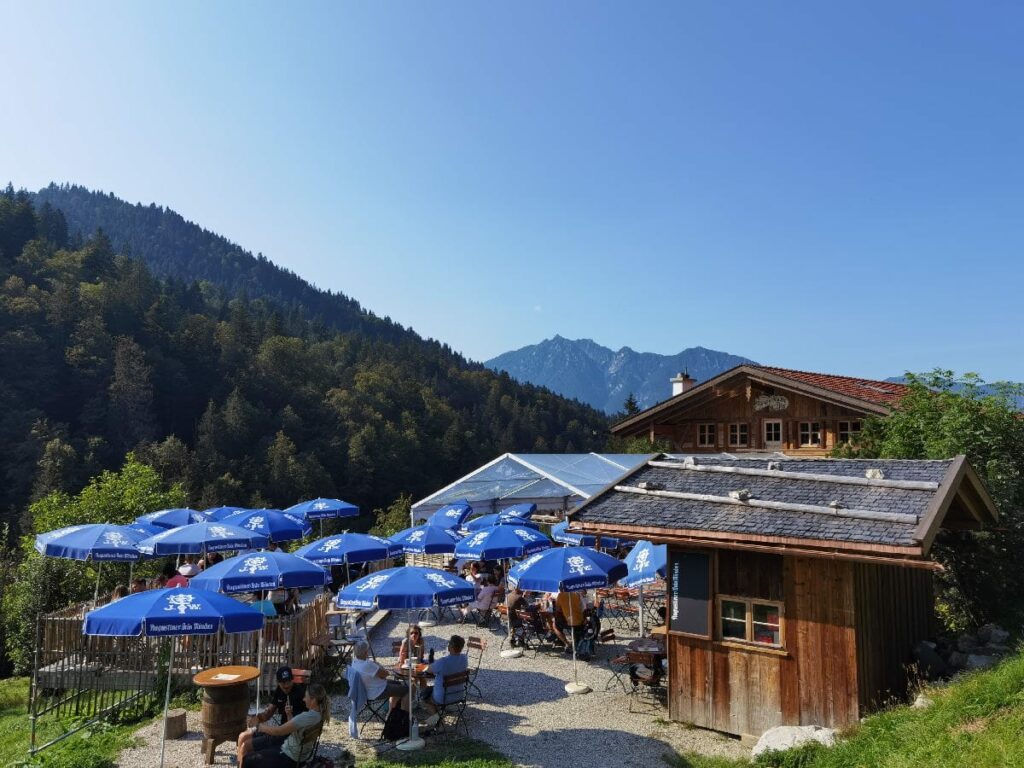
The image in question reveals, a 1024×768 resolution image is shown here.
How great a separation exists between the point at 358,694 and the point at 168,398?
8685 centimetres

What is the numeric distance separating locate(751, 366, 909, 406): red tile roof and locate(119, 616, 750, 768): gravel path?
32.3 feet

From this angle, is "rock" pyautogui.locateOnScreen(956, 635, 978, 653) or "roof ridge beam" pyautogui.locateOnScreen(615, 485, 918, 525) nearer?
"roof ridge beam" pyautogui.locateOnScreen(615, 485, 918, 525)

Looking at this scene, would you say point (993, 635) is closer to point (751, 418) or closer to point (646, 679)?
point (646, 679)

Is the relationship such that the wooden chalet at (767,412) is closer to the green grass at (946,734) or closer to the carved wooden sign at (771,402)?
the carved wooden sign at (771,402)

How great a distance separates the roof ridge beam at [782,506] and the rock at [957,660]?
2.52 m

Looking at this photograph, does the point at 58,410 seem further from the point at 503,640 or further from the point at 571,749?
the point at 571,749

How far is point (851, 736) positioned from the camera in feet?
24.6

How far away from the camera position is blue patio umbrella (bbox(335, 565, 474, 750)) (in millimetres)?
8859

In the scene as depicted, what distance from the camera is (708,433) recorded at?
20.7 m

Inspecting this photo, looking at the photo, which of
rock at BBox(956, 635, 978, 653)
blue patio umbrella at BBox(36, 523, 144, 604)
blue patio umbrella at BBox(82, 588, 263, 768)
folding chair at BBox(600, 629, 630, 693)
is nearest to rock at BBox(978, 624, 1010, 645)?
rock at BBox(956, 635, 978, 653)

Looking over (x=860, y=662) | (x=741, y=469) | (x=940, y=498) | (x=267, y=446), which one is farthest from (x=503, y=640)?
(x=267, y=446)

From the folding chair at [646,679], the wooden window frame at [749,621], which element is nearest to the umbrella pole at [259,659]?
the folding chair at [646,679]

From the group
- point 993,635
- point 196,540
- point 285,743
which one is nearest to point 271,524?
point 196,540

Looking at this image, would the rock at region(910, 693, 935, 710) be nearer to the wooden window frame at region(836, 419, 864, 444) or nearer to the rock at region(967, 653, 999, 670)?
the rock at region(967, 653, 999, 670)
